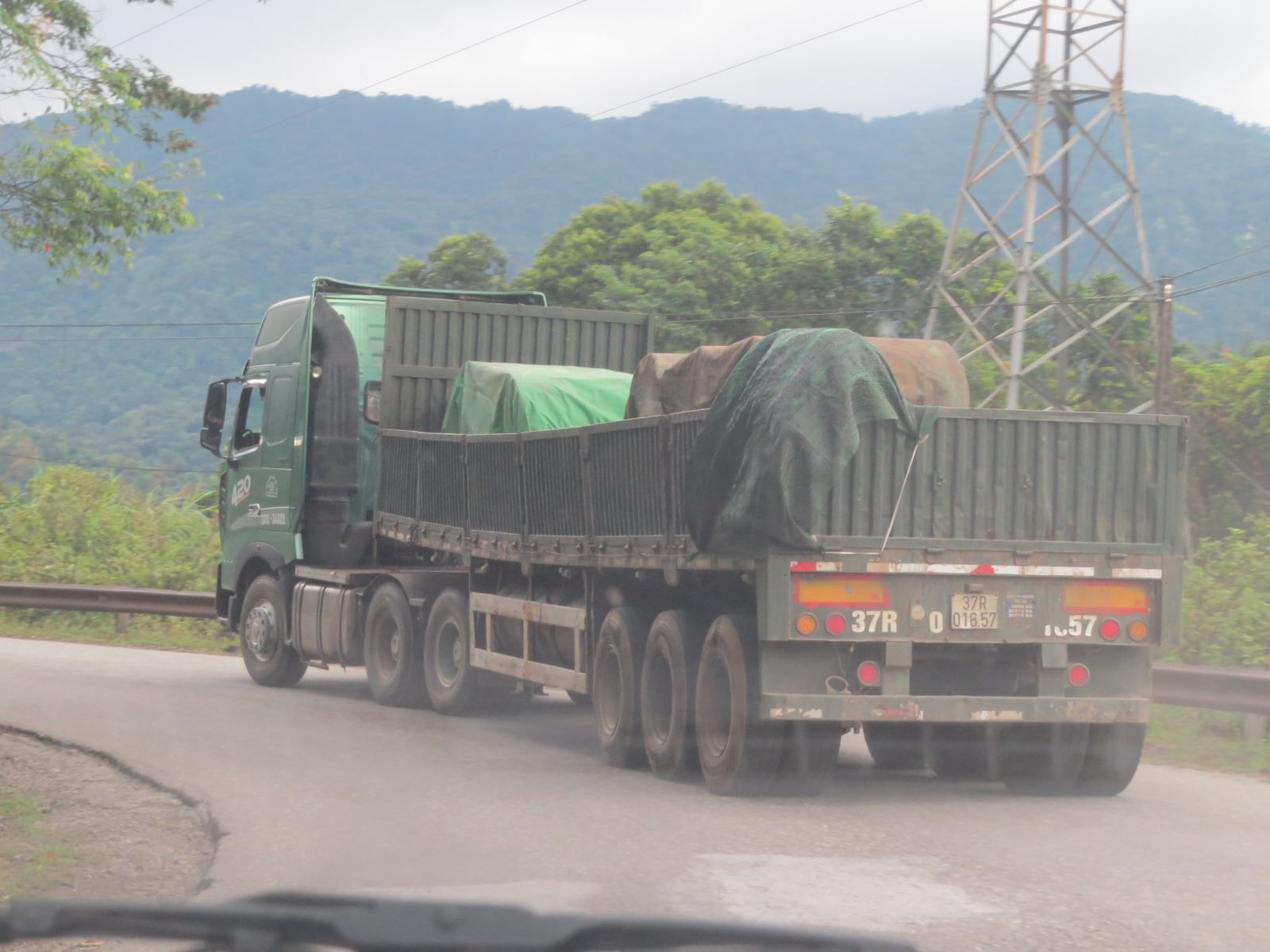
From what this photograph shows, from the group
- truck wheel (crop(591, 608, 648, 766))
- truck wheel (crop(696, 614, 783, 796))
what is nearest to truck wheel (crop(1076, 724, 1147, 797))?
truck wheel (crop(696, 614, 783, 796))

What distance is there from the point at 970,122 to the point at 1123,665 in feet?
565

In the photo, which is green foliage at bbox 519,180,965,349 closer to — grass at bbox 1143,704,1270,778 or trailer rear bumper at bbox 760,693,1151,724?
grass at bbox 1143,704,1270,778

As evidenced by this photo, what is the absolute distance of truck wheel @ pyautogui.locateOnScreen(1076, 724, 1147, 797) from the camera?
9.48 meters

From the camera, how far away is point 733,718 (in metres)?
9.08

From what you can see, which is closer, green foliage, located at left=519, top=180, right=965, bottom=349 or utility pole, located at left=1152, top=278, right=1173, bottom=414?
utility pole, located at left=1152, top=278, right=1173, bottom=414

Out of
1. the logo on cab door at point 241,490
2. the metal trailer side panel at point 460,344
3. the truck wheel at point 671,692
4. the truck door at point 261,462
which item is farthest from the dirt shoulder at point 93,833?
the logo on cab door at point 241,490

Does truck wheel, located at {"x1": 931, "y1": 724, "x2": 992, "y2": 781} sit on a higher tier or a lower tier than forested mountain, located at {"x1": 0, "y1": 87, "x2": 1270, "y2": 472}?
lower

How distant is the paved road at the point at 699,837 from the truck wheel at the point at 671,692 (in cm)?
20

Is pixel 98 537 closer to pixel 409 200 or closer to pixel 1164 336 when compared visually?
pixel 1164 336

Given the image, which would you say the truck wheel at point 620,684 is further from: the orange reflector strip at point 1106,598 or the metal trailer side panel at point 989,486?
the orange reflector strip at point 1106,598

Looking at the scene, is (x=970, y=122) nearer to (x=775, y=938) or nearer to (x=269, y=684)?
(x=269, y=684)

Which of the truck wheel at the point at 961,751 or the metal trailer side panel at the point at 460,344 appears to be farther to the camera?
the metal trailer side panel at the point at 460,344

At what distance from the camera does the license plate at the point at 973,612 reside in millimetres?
9055

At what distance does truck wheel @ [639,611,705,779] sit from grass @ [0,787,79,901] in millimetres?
3439
